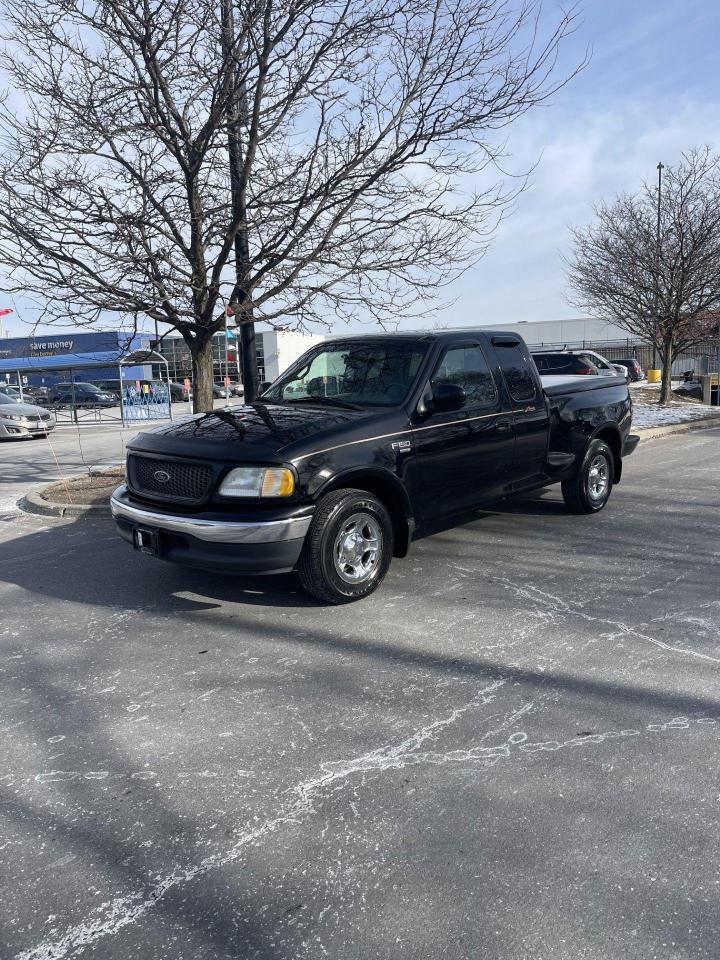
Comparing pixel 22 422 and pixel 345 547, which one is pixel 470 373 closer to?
pixel 345 547

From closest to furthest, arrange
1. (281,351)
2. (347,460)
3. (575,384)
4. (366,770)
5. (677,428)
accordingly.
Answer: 1. (366,770)
2. (347,460)
3. (575,384)
4. (677,428)
5. (281,351)

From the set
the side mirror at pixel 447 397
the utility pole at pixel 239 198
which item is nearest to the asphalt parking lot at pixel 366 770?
the side mirror at pixel 447 397

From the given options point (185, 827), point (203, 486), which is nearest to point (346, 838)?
point (185, 827)

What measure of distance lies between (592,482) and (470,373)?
7.66 ft

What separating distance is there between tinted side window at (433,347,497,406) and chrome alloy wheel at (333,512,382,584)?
1.37 meters

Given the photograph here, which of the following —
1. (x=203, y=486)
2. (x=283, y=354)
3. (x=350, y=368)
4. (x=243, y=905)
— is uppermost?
(x=283, y=354)

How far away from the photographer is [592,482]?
7723 mm

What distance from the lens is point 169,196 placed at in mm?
8852

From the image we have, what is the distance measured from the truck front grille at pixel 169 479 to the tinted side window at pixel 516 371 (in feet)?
9.59

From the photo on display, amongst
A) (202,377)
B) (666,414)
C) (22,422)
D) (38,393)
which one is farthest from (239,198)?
(38,393)

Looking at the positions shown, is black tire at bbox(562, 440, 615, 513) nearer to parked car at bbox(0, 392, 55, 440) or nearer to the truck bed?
the truck bed

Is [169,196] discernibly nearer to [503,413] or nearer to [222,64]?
[222,64]

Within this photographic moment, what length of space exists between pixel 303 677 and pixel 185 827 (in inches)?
51.1

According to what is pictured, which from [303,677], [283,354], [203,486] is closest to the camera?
[303,677]
